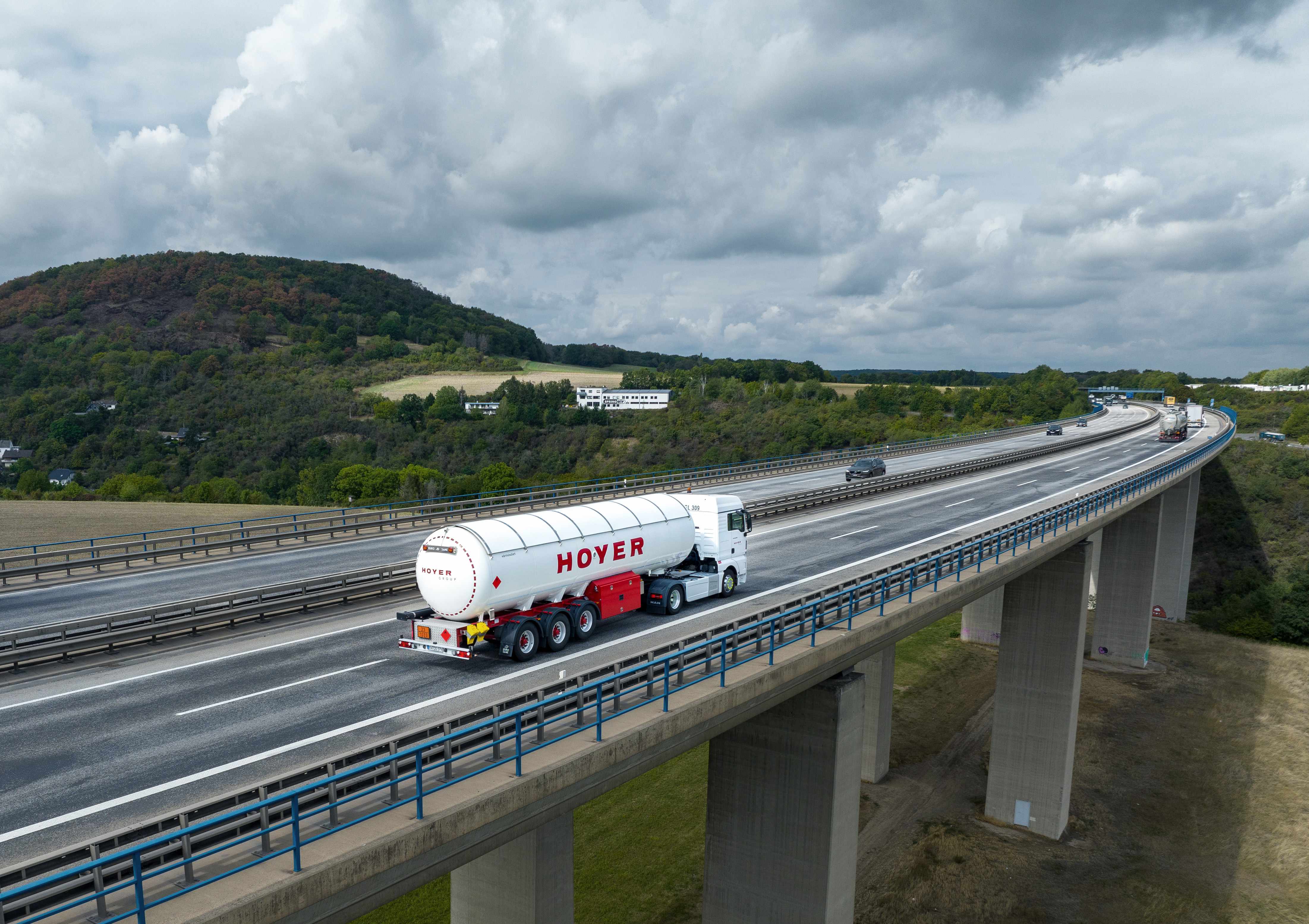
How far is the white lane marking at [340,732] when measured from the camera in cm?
981

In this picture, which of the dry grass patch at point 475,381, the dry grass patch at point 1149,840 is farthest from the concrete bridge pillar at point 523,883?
the dry grass patch at point 475,381

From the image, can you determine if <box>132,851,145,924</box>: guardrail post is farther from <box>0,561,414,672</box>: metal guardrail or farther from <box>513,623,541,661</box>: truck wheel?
<box>0,561,414,672</box>: metal guardrail

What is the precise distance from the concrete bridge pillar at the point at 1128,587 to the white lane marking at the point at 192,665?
4391cm

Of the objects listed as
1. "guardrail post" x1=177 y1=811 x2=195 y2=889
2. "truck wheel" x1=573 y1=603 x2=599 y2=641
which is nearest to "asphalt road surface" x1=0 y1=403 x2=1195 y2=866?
"truck wheel" x1=573 y1=603 x2=599 y2=641

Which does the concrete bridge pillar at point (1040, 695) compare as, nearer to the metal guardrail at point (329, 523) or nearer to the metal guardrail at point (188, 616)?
the metal guardrail at point (329, 523)

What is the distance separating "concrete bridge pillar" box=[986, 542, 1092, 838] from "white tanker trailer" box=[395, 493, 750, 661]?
14.4 meters

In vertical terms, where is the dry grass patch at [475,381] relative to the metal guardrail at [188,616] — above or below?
above

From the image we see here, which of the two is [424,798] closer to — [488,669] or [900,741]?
[488,669]

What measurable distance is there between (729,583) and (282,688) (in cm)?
1135

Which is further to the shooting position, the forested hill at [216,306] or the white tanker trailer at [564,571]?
the forested hill at [216,306]

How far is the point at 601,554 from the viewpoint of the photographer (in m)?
17.9

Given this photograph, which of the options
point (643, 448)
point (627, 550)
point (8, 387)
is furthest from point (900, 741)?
point (8, 387)

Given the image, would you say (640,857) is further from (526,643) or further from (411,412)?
(411,412)

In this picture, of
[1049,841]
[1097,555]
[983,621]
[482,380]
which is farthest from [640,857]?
[482,380]
